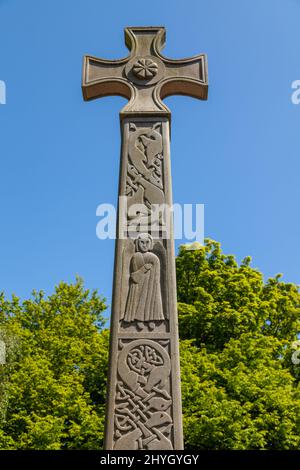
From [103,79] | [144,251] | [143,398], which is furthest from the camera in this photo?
[103,79]

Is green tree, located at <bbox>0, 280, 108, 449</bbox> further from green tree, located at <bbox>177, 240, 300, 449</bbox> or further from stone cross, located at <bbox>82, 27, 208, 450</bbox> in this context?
stone cross, located at <bbox>82, 27, 208, 450</bbox>

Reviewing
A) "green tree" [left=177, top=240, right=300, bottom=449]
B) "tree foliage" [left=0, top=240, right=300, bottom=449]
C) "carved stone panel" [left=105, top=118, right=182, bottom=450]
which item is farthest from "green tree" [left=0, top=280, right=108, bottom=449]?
"carved stone panel" [left=105, top=118, right=182, bottom=450]

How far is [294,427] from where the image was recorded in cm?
1498

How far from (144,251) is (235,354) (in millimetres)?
12028

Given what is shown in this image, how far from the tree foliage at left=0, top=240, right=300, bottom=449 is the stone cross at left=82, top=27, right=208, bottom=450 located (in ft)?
31.7

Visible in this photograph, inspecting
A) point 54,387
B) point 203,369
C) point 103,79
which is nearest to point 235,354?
point 203,369

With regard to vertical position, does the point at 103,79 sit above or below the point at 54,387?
above

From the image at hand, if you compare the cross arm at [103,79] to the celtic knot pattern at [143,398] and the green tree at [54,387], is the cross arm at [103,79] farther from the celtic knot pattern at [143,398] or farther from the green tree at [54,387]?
the green tree at [54,387]

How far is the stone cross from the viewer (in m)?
4.66

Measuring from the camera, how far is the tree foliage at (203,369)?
47.6 feet

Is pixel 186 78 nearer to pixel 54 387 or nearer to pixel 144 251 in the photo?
pixel 144 251

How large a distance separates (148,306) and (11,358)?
14812 mm

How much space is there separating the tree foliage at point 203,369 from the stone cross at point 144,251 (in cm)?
967

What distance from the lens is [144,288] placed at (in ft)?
17.2
